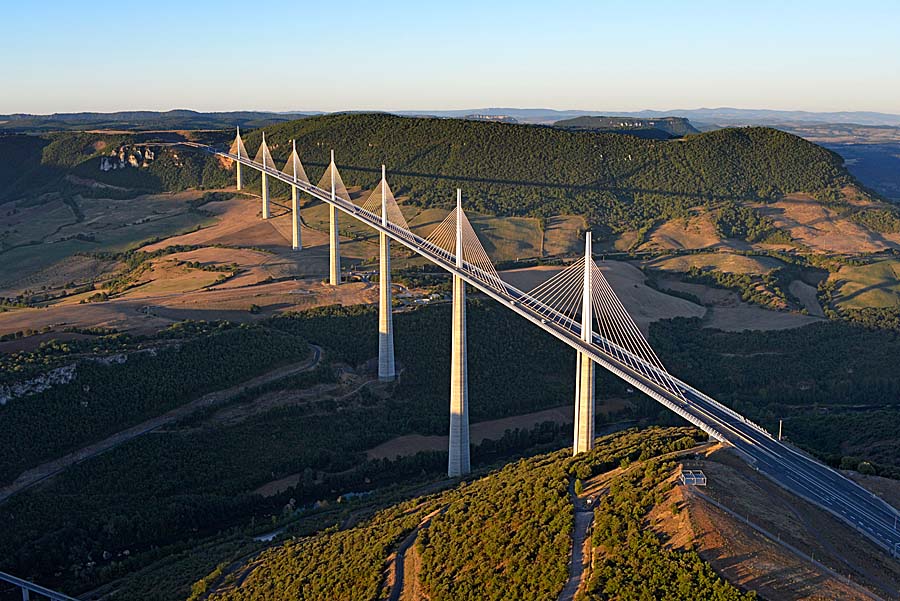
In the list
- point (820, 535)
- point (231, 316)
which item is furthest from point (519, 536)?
point (231, 316)

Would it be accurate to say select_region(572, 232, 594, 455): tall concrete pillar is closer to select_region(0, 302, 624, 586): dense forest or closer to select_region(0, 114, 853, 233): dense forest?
select_region(0, 302, 624, 586): dense forest

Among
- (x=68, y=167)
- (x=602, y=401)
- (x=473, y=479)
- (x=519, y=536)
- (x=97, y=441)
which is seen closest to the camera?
(x=519, y=536)

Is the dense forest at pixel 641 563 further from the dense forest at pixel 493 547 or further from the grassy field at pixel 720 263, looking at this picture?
the grassy field at pixel 720 263

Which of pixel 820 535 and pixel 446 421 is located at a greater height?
pixel 820 535

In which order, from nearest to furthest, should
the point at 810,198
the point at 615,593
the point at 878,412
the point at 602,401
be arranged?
the point at 615,593 → the point at 878,412 → the point at 602,401 → the point at 810,198

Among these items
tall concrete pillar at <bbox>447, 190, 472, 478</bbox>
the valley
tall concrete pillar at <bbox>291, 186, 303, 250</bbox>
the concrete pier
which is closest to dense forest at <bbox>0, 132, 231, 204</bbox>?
the valley

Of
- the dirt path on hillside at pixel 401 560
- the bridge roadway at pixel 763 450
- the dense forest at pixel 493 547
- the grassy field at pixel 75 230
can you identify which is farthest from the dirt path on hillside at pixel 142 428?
the grassy field at pixel 75 230

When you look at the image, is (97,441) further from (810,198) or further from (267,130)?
(267,130)
